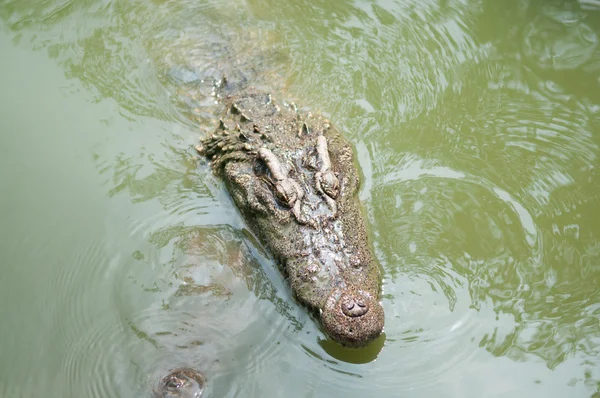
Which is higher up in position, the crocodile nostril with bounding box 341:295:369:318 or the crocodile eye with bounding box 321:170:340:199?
the crocodile eye with bounding box 321:170:340:199

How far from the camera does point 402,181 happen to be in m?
5.21

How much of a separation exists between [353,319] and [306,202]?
3.99ft

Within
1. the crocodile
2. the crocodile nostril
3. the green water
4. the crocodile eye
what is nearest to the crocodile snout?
the crocodile nostril

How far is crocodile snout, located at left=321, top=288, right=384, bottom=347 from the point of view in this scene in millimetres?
3658

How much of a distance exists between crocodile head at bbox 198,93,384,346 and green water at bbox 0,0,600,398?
0.22 m

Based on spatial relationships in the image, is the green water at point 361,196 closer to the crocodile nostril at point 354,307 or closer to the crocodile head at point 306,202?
the crocodile head at point 306,202

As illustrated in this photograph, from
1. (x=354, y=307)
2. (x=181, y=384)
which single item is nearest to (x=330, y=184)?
(x=354, y=307)

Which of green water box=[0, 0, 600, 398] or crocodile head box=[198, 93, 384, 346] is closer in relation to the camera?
crocodile head box=[198, 93, 384, 346]

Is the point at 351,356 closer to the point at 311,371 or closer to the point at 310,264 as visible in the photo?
the point at 311,371

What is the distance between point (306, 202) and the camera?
15.1 ft

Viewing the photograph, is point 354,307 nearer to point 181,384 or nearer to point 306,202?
point 306,202

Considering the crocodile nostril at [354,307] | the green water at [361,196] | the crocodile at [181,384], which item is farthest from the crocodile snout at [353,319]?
the crocodile at [181,384]

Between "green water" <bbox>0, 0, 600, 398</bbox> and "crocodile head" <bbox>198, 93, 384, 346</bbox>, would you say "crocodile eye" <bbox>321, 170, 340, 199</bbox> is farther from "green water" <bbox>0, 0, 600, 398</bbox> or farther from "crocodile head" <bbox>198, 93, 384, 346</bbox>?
"green water" <bbox>0, 0, 600, 398</bbox>

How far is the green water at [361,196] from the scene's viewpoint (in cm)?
400
